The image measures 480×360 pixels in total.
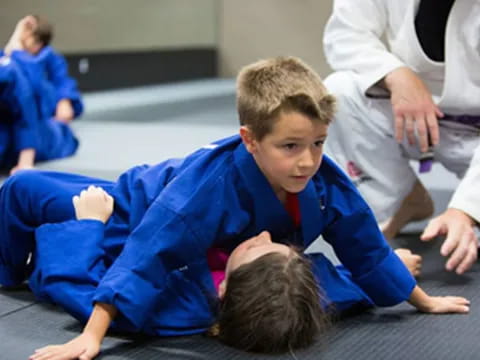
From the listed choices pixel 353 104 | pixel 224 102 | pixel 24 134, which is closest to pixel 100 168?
pixel 24 134

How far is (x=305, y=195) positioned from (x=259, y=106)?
8.9 inches

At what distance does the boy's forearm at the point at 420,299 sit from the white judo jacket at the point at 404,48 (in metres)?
0.44

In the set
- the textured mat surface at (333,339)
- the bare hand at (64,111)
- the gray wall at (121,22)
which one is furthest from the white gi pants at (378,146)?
the gray wall at (121,22)

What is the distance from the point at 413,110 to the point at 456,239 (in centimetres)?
45

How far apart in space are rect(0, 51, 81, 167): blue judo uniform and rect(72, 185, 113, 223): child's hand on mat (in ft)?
6.55

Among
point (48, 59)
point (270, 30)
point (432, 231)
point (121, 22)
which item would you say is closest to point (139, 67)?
point (121, 22)

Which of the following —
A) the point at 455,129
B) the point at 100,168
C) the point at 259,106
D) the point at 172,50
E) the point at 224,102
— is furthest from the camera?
the point at 172,50

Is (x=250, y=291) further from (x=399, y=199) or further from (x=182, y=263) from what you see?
(x=399, y=199)

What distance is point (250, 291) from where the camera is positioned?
4.69 ft

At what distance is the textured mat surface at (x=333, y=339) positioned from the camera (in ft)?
4.80

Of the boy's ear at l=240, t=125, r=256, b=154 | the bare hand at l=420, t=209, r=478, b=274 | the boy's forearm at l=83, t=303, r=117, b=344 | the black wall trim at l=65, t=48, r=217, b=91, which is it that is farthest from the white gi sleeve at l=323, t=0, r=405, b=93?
the black wall trim at l=65, t=48, r=217, b=91

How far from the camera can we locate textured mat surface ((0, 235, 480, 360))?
1.46 meters

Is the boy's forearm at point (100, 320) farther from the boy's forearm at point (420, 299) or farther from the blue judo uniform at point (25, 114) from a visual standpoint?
the blue judo uniform at point (25, 114)

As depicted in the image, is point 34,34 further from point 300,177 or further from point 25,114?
point 300,177
